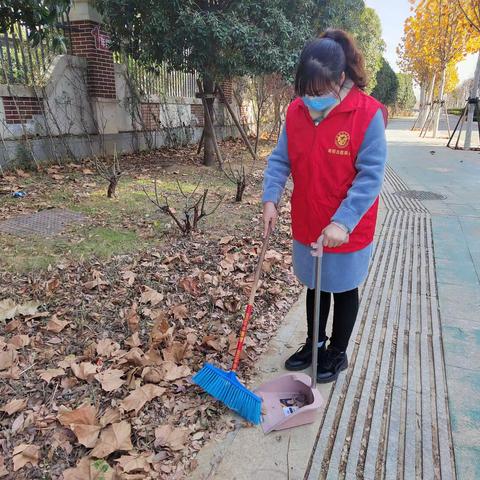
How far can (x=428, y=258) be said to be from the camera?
4.36 meters

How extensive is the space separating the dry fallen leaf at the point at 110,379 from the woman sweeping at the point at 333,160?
117 cm

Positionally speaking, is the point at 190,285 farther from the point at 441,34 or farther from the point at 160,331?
the point at 441,34

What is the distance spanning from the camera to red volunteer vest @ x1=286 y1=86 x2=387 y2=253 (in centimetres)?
192

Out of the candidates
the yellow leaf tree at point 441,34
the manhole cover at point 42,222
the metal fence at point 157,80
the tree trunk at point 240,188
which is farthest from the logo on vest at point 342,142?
the yellow leaf tree at point 441,34

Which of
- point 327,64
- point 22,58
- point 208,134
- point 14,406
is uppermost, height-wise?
point 22,58

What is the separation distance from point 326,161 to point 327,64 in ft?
1.39

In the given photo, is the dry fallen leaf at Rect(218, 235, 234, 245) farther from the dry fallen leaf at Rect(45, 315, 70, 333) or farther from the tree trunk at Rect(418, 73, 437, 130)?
the tree trunk at Rect(418, 73, 437, 130)

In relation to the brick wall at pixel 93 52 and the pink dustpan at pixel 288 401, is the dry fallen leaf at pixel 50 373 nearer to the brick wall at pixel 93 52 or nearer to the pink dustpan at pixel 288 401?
the pink dustpan at pixel 288 401

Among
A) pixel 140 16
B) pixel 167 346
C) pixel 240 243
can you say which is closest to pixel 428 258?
pixel 240 243

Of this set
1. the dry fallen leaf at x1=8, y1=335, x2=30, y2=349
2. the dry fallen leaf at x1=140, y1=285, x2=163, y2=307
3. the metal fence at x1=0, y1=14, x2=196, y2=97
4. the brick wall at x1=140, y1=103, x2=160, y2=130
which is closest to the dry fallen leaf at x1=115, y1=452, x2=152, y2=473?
the dry fallen leaf at x1=8, y1=335, x2=30, y2=349

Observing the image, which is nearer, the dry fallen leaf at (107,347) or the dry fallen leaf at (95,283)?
the dry fallen leaf at (107,347)

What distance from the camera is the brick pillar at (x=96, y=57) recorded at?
304 inches

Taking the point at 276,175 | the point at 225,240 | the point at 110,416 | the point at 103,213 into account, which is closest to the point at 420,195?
the point at 225,240

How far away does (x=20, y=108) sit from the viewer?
6.84 m
